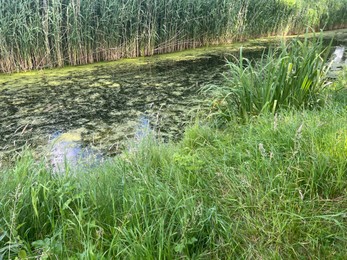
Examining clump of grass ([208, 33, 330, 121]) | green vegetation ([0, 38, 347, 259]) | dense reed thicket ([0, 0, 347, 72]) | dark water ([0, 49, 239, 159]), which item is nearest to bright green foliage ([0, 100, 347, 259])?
green vegetation ([0, 38, 347, 259])

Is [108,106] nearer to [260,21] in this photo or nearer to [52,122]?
[52,122]

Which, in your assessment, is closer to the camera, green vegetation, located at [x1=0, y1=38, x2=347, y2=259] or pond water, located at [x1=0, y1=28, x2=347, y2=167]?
green vegetation, located at [x1=0, y1=38, x2=347, y2=259]

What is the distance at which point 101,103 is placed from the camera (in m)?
4.58

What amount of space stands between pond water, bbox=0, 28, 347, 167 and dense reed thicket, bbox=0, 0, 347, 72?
345 mm

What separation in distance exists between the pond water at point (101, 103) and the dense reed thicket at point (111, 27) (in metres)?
0.35

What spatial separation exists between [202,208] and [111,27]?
5.78m

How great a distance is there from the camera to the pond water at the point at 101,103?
11.3 ft

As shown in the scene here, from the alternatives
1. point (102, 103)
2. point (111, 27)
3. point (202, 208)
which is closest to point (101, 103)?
point (102, 103)

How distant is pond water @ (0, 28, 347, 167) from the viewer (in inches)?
135

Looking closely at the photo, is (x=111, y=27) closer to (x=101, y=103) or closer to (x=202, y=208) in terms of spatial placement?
(x=101, y=103)

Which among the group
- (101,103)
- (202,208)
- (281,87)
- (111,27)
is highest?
(111,27)

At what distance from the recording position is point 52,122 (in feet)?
12.9

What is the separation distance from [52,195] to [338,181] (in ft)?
4.85

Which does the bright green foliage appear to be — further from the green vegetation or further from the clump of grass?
the clump of grass
